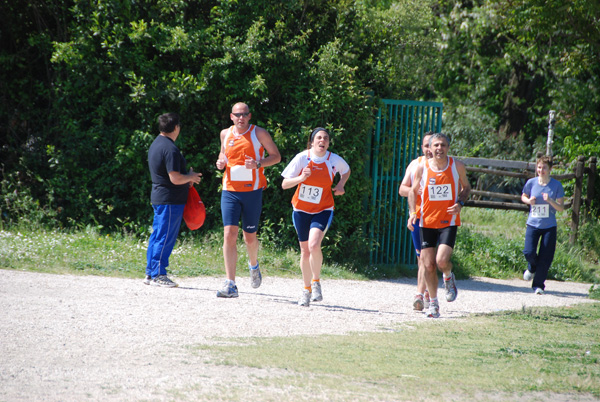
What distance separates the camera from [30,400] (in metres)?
4.03

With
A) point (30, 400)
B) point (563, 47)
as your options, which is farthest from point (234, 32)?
point (563, 47)

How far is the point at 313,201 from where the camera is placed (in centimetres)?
771

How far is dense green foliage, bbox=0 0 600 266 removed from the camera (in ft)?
33.9

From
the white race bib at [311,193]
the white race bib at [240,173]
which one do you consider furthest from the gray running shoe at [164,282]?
the white race bib at [311,193]

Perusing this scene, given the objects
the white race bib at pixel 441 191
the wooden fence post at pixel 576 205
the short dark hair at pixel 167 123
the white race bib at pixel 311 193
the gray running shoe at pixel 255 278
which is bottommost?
the gray running shoe at pixel 255 278

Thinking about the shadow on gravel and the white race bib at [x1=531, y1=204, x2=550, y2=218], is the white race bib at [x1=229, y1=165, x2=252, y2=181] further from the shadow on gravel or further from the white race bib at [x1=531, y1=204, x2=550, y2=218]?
the white race bib at [x1=531, y1=204, x2=550, y2=218]

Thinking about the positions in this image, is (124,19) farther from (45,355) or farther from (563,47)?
(563,47)

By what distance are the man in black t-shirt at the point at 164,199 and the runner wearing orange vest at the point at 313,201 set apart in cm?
131

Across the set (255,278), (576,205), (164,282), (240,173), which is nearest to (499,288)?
(255,278)

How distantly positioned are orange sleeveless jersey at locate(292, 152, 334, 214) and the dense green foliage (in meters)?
2.47

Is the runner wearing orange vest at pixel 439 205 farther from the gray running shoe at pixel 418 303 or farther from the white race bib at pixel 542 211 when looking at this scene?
the white race bib at pixel 542 211

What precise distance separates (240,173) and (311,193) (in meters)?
0.84

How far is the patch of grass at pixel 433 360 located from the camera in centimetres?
461

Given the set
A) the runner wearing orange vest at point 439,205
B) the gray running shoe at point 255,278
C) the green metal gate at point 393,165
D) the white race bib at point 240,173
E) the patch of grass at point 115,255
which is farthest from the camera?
the green metal gate at point 393,165
